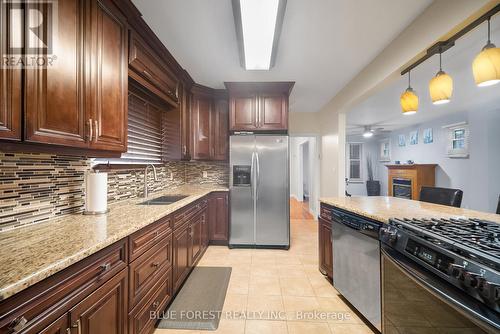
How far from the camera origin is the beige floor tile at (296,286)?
81.0 inches

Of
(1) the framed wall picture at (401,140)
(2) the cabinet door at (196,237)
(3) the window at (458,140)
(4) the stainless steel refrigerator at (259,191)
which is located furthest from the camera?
(1) the framed wall picture at (401,140)

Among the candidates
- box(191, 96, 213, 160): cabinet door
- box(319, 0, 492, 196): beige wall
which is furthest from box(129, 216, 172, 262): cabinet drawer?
box(319, 0, 492, 196): beige wall

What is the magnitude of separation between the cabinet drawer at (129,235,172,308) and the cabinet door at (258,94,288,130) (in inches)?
84.0

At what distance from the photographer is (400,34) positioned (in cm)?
197

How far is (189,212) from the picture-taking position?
2279 millimetres

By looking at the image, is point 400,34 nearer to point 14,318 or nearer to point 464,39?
point 464,39

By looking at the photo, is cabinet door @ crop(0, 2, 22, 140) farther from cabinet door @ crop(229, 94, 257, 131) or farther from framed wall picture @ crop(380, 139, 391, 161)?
framed wall picture @ crop(380, 139, 391, 161)

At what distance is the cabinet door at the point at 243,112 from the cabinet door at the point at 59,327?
8.86ft

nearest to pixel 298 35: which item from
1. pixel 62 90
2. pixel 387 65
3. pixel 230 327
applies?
pixel 387 65

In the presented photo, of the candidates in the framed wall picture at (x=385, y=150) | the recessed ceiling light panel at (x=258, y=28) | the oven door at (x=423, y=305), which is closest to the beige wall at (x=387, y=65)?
the recessed ceiling light panel at (x=258, y=28)

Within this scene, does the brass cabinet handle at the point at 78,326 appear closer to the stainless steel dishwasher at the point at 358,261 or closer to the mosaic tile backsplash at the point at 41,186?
the mosaic tile backsplash at the point at 41,186

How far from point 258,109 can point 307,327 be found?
2.70 m

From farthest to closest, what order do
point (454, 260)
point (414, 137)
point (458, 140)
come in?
A: 1. point (414, 137)
2. point (458, 140)
3. point (454, 260)

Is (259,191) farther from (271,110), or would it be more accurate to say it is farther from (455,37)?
(455,37)
